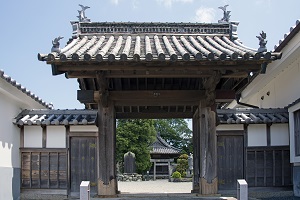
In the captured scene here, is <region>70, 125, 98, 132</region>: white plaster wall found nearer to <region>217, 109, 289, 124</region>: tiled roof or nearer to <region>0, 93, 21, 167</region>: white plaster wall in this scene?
<region>0, 93, 21, 167</region>: white plaster wall

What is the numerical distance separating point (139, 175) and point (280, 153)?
2727cm

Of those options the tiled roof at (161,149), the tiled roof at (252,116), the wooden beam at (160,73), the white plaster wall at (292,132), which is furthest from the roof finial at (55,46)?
the tiled roof at (161,149)

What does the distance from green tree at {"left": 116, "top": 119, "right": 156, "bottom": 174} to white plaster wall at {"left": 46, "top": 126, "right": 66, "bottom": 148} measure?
2664 centimetres

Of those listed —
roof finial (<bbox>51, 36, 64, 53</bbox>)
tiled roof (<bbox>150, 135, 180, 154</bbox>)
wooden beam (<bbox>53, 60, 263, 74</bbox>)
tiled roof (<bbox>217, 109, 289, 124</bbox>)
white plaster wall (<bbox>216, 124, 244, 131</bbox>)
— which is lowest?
tiled roof (<bbox>150, 135, 180, 154</bbox>)

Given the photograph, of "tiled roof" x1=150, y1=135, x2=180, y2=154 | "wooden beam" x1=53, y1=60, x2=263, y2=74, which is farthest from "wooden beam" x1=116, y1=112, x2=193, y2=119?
"tiled roof" x1=150, y1=135, x2=180, y2=154

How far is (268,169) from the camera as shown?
11195 millimetres

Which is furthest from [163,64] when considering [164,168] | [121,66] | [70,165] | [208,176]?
[164,168]

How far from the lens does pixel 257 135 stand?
11.3m

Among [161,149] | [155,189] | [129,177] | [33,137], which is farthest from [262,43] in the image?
[161,149]

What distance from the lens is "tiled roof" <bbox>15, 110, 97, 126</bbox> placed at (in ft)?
35.8

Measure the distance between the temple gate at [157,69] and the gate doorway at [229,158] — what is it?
1.04m

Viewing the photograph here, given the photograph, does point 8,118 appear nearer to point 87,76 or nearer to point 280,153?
point 87,76

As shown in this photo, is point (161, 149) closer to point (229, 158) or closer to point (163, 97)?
point (229, 158)

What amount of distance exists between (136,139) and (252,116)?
27.3m
